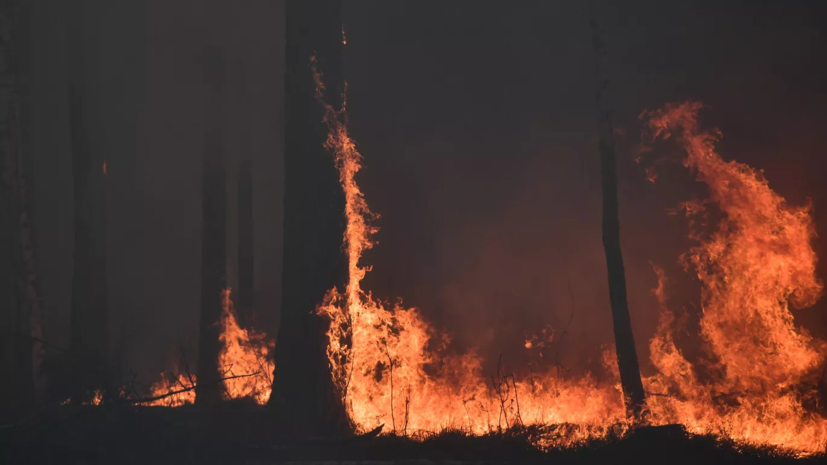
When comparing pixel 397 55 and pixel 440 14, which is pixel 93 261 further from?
pixel 440 14

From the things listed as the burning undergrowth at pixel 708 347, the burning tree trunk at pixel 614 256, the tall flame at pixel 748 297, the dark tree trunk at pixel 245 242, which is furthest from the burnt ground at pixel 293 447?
the dark tree trunk at pixel 245 242

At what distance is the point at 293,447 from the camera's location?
7.23m

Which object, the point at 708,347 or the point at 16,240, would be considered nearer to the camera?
the point at 708,347

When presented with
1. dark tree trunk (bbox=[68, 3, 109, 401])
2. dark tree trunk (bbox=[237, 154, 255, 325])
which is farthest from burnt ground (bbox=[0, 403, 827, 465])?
dark tree trunk (bbox=[237, 154, 255, 325])

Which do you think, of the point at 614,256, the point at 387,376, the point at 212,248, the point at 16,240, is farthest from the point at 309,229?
the point at 16,240

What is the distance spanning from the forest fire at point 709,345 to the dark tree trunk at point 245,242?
646 cm

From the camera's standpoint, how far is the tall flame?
10.0 meters

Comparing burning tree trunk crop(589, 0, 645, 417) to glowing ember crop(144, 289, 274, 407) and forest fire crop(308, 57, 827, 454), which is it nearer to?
forest fire crop(308, 57, 827, 454)

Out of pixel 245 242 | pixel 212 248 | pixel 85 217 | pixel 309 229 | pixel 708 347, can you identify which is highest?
pixel 85 217

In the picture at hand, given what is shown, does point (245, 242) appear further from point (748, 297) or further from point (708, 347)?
point (748, 297)

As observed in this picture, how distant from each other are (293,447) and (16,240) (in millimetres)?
8178

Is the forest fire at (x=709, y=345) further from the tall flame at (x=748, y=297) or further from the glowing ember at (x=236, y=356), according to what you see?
the glowing ember at (x=236, y=356)

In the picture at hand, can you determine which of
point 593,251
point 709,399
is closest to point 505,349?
point 593,251

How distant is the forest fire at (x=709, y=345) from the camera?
9148 millimetres
